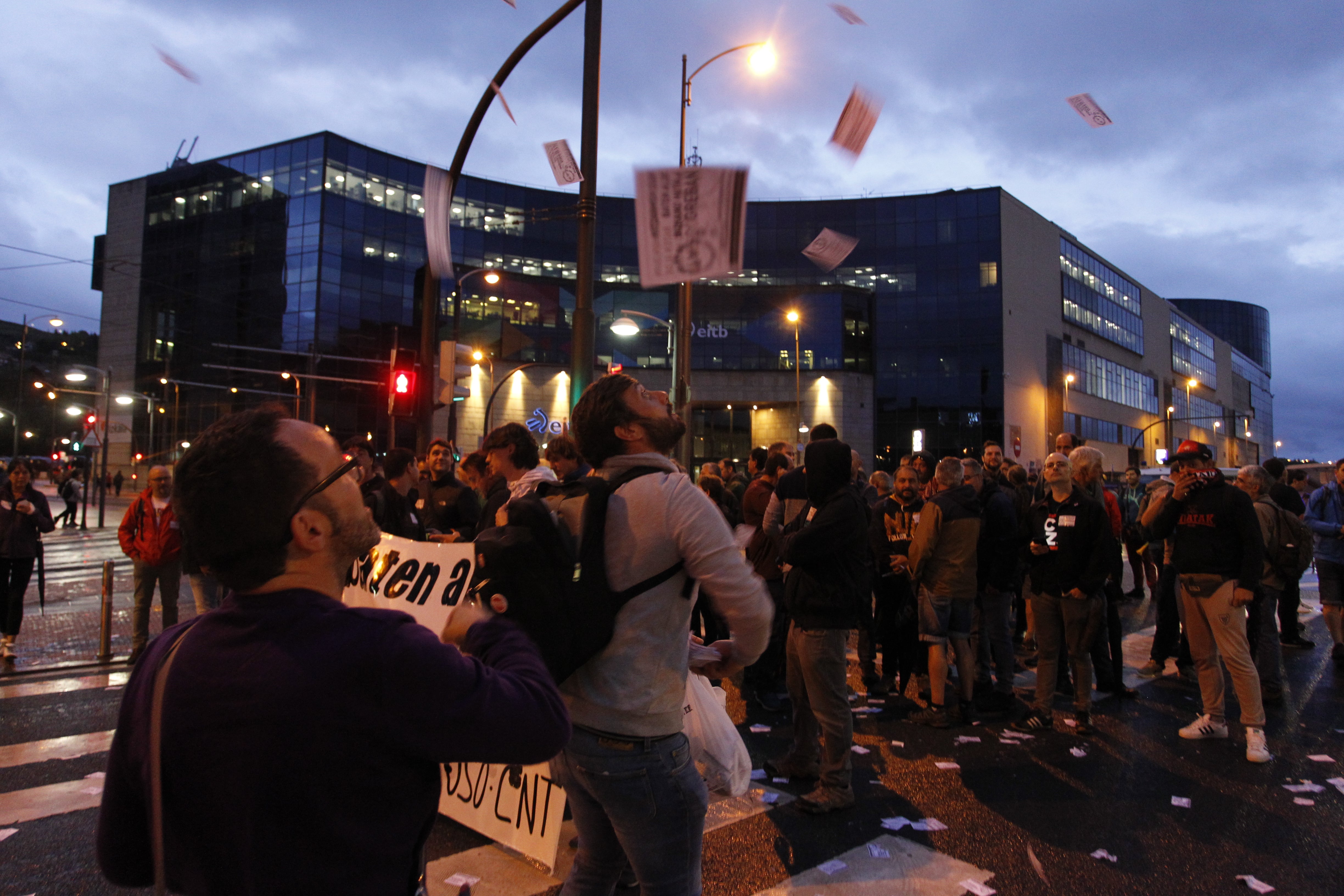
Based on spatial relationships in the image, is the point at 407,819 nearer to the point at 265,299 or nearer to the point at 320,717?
the point at 320,717

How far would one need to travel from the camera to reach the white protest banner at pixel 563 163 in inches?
298

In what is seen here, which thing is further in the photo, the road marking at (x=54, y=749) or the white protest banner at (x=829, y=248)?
the white protest banner at (x=829, y=248)

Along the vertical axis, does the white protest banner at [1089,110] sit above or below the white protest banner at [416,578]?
above

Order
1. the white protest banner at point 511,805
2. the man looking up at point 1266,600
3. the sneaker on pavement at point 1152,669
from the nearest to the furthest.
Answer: the white protest banner at point 511,805 → the man looking up at point 1266,600 → the sneaker on pavement at point 1152,669

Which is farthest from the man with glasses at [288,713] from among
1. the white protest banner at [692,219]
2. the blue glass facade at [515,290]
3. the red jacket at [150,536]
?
the blue glass facade at [515,290]

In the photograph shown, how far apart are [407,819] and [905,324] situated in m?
52.6

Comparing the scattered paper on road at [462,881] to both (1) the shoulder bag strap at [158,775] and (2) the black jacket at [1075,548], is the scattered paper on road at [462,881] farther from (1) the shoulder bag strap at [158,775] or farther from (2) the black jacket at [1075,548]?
(2) the black jacket at [1075,548]

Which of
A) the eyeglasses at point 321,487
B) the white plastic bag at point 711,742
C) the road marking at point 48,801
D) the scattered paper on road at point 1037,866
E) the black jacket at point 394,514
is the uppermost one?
the eyeglasses at point 321,487

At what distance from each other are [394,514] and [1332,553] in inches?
369

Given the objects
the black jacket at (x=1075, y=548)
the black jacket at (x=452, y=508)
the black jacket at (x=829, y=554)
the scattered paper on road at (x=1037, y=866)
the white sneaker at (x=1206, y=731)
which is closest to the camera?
the scattered paper on road at (x=1037, y=866)

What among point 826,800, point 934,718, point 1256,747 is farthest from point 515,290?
point 826,800

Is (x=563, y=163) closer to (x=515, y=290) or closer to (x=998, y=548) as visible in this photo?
(x=998, y=548)

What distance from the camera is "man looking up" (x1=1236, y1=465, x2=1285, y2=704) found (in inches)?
268

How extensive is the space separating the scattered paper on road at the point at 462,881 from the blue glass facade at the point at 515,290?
4390 centimetres
